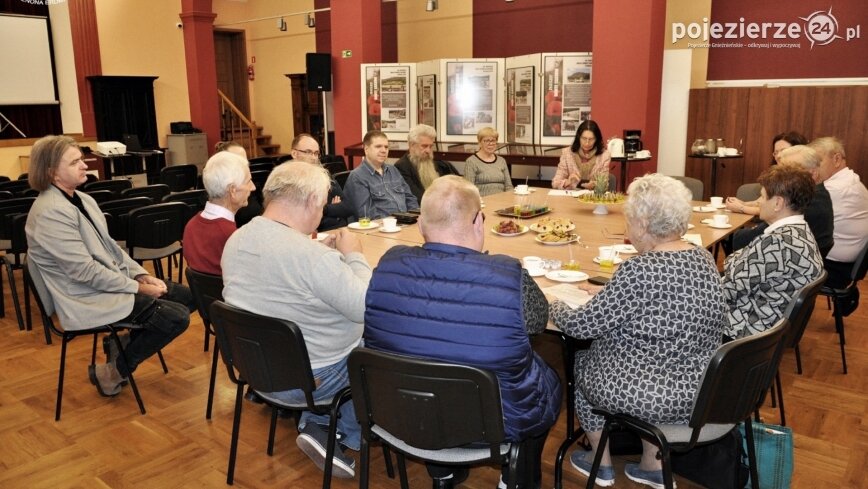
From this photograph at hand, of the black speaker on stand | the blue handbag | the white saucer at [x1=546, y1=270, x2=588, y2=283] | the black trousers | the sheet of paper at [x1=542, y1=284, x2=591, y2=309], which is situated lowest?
the blue handbag

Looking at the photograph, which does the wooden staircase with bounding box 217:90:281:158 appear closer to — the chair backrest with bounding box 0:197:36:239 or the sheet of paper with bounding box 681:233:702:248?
the chair backrest with bounding box 0:197:36:239

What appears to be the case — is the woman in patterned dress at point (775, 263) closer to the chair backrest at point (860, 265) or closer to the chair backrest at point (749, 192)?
the chair backrest at point (860, 265)

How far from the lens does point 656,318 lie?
216 cm

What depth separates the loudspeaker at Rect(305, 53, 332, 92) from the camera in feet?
32.7

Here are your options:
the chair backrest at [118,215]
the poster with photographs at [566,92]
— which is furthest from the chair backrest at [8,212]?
the poster with photographs at [566,92]

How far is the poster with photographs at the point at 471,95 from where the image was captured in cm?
930

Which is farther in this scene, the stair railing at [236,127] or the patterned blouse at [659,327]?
the stair railing at [236,127]

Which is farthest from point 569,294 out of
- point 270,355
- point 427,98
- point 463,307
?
point 427,98

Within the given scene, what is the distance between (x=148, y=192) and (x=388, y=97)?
4.51 m

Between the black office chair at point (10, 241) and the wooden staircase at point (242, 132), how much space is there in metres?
9.43

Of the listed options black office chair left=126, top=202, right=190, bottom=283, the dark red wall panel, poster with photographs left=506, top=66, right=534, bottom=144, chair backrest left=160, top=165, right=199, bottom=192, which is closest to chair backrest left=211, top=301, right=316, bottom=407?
black office chair left=126, top=202, right=190, bottom=283

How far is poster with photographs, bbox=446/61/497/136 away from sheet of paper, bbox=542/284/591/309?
22.2ft

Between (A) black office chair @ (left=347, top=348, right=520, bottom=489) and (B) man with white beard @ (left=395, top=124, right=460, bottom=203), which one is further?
(B) man with white beard @ (left=395, top=124, right=460, bottom=203)

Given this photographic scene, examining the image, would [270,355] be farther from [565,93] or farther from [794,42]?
[794,42]
